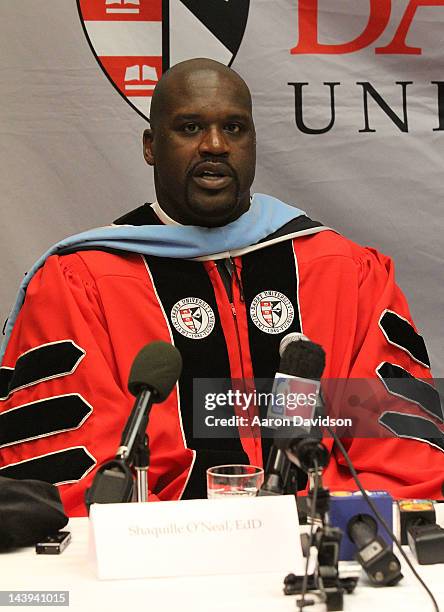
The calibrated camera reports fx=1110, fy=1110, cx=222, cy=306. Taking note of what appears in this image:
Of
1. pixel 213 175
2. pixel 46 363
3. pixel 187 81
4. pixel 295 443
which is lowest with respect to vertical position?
pixel 46 363

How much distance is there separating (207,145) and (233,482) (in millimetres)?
1499

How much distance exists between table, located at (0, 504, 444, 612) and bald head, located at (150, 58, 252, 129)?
187cm

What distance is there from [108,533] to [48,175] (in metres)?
2.33

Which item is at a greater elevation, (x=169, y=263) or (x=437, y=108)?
(x=437, y=108)

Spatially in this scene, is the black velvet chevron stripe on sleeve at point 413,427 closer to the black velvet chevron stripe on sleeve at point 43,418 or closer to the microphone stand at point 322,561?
the black velvet chevron stripe on sleeve at point 43,418

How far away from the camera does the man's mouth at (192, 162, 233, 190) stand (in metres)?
3.36

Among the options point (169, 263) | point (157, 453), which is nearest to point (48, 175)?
point (169, 263)

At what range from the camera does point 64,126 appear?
12.7 ft

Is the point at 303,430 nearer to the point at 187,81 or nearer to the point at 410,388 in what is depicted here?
the point at 410,388

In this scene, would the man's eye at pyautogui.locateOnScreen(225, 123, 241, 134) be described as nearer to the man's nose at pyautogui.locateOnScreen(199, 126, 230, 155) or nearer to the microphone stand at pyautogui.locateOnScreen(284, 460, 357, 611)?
the man's nose at pyautogui.locateOnScreen(199, 126, 230, 155)

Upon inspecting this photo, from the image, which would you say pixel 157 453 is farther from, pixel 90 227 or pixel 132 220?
pixel 90 227

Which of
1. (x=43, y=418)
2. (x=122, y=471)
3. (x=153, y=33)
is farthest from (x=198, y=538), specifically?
(x=153, y=33)

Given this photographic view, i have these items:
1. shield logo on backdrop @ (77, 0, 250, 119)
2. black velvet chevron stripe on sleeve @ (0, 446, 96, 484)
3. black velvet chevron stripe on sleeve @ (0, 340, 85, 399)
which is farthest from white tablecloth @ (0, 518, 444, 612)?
shield logo on backdrop @ (77, 0, 250, 119)

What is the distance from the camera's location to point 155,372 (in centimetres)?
175
